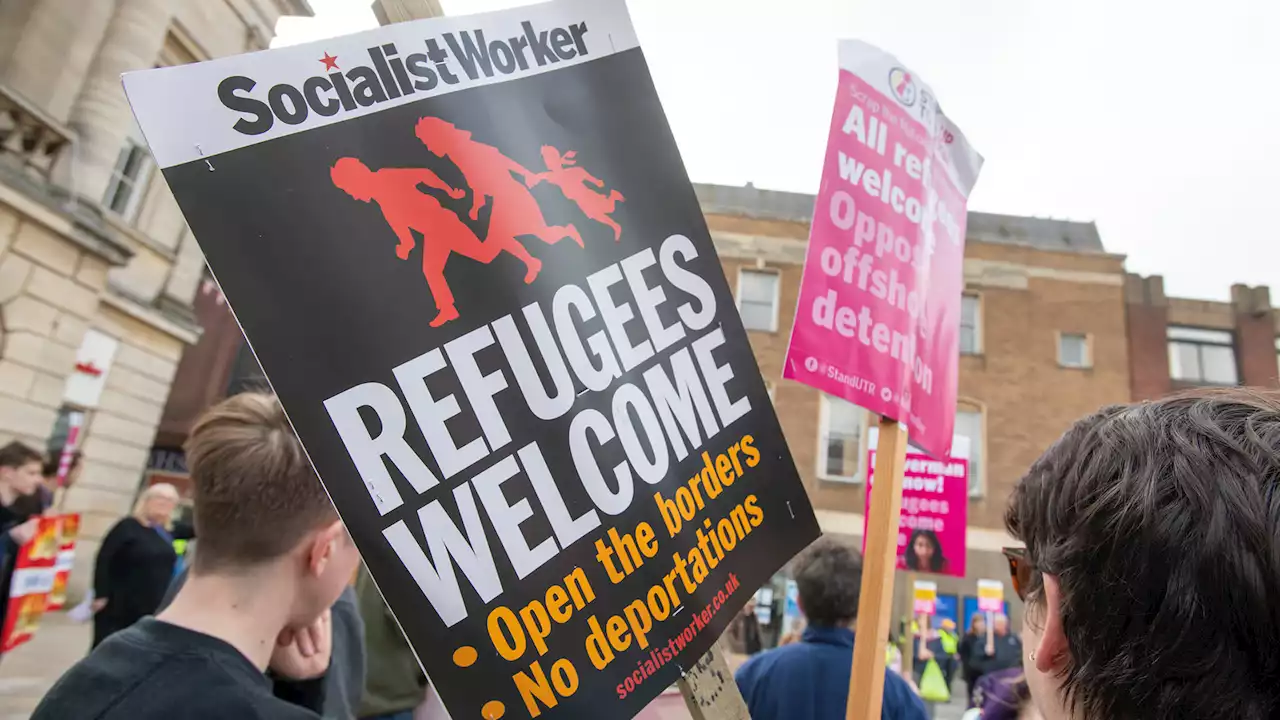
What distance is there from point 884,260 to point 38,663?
8.45 m

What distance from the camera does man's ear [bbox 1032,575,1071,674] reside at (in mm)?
895

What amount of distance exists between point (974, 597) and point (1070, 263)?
27.2 feet

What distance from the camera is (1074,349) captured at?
1725 centimetres

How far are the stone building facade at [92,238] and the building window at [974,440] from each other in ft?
48.0

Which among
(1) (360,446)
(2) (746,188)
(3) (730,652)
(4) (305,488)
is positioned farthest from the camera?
(2) (746,188)

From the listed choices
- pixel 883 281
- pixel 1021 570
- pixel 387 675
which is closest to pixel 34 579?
pixel 387 675

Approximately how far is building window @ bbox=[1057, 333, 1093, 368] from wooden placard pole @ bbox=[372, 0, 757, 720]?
18.2m

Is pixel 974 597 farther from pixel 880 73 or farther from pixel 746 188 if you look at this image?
pixel 880 73

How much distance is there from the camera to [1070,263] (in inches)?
687

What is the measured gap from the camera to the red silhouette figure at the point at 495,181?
101 cm

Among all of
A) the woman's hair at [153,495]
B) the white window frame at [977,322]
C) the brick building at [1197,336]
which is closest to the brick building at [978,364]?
the white window frame at [977,322]

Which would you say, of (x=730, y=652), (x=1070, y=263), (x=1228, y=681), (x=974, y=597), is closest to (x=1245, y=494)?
(x=1228, y=681)

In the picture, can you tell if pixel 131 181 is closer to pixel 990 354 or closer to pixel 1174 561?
pixel 1174 561

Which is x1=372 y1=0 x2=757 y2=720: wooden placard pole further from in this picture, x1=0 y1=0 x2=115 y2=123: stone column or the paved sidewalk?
x1=0 y1=0 x2=115 y2=123: stone column
